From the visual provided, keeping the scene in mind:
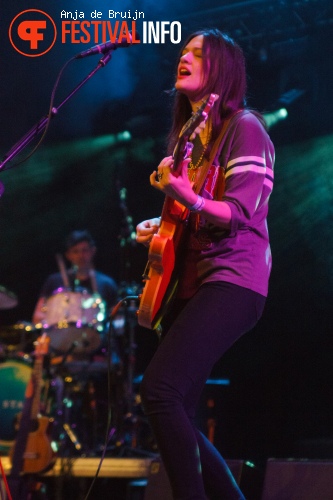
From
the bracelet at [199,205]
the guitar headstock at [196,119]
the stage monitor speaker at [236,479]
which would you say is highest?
the guitar headstock at [196,119]

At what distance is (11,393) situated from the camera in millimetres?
7219

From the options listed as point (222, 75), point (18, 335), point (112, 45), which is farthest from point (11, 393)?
point (222, 75)

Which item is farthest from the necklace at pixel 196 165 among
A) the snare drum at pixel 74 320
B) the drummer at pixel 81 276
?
the drummer at pixel 81 276

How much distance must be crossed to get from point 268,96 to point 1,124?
8.16 ft

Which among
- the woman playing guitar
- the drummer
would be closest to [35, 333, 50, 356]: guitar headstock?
the drummer

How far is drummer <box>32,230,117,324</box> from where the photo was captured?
7.13 meters

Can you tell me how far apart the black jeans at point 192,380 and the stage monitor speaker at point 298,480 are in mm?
940

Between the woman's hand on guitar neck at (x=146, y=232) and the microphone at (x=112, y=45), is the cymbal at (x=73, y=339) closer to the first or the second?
the microphone at (x=112, y=45)

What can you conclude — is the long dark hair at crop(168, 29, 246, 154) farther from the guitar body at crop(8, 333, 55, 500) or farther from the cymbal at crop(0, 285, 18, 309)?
the cymbal at crop(0, 285, 18, 309)

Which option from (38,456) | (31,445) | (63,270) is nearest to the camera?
(38,456)

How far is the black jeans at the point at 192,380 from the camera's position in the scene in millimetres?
2502

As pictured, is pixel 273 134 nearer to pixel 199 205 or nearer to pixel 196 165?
pixel 196 165

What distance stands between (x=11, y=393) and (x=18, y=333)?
2.21ft

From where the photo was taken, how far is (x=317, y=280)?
6289mm
